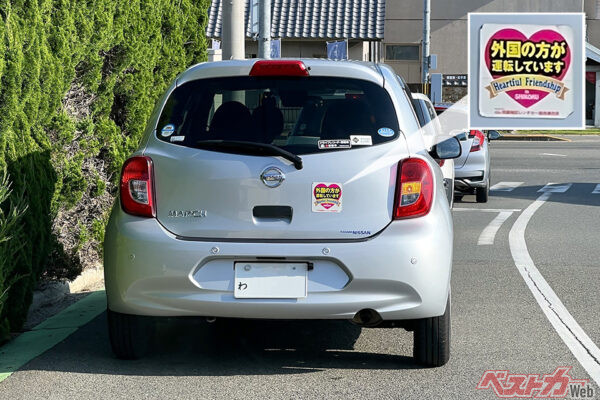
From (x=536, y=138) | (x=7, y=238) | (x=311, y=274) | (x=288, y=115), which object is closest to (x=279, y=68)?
(x=288, y=115)

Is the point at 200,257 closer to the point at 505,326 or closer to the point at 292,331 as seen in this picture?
the point at 292,331

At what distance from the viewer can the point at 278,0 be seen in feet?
150

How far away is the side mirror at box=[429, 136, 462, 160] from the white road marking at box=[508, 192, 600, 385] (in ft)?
4.29

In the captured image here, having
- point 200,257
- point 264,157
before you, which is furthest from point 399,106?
point 200,257

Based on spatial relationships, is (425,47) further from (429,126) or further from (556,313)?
(556,313)

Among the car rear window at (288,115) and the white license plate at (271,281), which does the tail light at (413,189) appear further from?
the white license plate at (271,281)

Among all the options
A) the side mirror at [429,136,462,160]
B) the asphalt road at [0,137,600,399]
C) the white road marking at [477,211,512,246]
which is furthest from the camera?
the white road marking at [477,211,512,246]

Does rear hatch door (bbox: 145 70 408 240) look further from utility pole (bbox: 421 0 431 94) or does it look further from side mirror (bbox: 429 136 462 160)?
utility pole (bbox: 421 0 431 94)

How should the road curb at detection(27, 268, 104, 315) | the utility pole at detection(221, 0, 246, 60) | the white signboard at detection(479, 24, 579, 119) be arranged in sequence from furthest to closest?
the utility pole at detection(221, 0, 246, 60) < the road curb at detection(27, 268, 104, 315) < the white signboard at detection(479, 24, 579, 119)

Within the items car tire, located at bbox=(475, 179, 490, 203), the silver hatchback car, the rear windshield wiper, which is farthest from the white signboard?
car tire, located at bbox=(475, 179, 490, 203)

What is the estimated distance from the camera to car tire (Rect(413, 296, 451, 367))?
5789mm

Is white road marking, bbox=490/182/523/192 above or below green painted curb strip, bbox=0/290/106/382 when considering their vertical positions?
below

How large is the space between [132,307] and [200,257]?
508 millimetres

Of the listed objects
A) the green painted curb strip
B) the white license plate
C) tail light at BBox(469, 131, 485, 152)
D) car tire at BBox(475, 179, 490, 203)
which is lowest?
car tire at BBox(475, 179, 490, 203)
